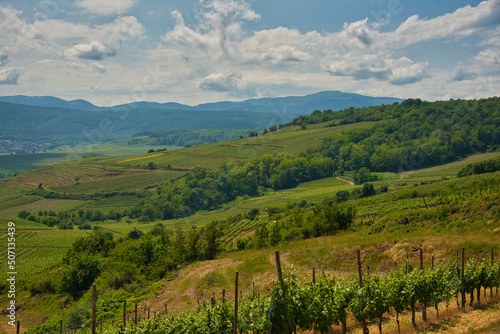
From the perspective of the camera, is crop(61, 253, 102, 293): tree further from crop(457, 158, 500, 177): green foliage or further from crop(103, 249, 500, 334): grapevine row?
crop(457, 158, 500, 177): green foliage

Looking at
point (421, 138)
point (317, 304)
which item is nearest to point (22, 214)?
point (317, 304)

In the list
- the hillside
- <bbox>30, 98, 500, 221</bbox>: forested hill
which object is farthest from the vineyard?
<bbox>30, 98, 500, 221</bbox>: forested hill

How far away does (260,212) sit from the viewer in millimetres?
113062

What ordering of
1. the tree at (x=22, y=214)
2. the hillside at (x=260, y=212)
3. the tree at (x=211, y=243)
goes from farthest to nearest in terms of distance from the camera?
the tree at (x=22, y=214)
the tree at (x=211, y=243)
the hillside at (x=260, y=212)

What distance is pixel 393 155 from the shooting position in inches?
5930

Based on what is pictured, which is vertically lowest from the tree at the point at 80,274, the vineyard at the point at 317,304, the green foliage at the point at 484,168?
the tree at the point at 80,274

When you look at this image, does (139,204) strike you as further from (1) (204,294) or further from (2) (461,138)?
(2) (461,138)

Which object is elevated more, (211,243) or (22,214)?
(211,243)

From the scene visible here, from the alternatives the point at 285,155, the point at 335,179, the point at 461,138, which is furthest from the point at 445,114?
the point at 285,155

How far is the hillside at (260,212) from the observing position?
32125 mm

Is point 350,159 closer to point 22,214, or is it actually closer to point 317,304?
point 22,214

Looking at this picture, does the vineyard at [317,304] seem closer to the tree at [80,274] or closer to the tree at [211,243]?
the tree at [80,274]

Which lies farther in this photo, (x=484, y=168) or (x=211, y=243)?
(x=484, y=168)

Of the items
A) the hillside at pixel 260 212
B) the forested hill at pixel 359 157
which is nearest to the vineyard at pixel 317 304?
the hillside at pixel 260 212
